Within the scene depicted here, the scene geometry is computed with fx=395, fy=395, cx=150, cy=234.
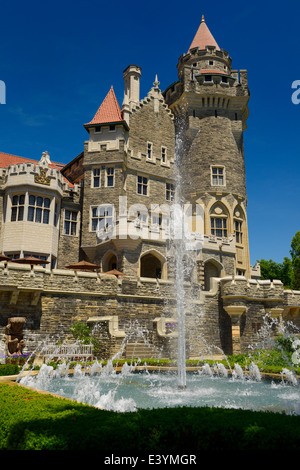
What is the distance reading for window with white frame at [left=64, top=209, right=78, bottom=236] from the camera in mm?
29703

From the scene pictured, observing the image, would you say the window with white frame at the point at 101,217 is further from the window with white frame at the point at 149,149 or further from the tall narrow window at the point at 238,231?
the tall narrow window at the point at 238,231

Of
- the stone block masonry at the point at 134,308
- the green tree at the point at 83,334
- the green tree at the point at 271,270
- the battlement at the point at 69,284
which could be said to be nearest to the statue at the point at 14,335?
the stone block masonry at the point at 134,308

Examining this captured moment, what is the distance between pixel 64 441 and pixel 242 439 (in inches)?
85.4

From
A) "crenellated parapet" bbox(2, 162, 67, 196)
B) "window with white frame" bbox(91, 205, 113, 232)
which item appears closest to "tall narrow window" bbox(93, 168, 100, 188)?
Result: "window with white frame" bbox(91, 205, 113, 232)

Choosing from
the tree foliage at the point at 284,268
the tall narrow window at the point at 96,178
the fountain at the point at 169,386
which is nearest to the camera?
the fountain at the point at 169,386

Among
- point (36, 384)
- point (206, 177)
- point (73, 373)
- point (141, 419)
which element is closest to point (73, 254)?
point (206, 177)

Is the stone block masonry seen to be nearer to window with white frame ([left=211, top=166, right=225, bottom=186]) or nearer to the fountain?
the fountain

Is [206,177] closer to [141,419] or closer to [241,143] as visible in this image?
[241,143]

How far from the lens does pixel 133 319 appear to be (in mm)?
21438

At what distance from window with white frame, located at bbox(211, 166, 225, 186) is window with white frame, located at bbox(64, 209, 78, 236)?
11433 millimetres

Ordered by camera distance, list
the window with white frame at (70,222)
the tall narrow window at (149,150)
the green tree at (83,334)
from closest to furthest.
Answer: the green tree at (83,334)
the window with white frame at (70,222)
the tall narrow window at (149,150)

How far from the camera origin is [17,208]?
89.0 ft

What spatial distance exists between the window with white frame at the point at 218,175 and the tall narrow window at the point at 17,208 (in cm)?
1489

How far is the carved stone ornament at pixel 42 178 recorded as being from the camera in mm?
27314
